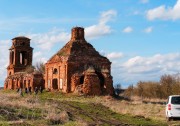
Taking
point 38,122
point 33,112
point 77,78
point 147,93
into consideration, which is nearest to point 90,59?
point 77,78

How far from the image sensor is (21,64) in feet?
225

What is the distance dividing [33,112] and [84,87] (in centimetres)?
Result: 2340

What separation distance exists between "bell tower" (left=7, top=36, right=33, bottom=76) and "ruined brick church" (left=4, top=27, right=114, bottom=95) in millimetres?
10112

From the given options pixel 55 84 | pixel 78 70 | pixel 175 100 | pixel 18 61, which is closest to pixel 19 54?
pixel 18 61

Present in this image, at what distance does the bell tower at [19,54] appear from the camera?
6721cm

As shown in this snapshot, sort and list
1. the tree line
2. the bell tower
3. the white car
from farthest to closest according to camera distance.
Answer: the bell tower < the tree line < the white car

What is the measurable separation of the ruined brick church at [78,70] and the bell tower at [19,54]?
10.1 m

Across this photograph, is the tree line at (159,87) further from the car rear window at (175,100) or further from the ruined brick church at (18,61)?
the car rear window at (175,100)

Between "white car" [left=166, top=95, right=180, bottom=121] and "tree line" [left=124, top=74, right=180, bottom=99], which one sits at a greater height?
"tree line" [left=124, top=74, right=180, bottom=99]

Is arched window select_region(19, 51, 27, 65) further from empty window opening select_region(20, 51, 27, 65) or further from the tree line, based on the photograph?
the tree line

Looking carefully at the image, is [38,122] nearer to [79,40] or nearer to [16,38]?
[79,40]

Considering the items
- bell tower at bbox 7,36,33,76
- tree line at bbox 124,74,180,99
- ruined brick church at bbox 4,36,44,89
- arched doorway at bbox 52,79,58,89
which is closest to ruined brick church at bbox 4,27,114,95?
arched doorway at bbox 52,79,58,89

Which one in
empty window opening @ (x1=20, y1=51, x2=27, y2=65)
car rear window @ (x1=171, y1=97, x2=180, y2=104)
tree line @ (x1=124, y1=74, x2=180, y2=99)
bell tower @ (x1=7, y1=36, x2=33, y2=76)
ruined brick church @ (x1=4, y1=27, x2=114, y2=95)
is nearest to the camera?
car rear window @ (x1=171, y1=97, x2=180, y2=104)

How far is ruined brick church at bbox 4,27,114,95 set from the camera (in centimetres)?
4688
